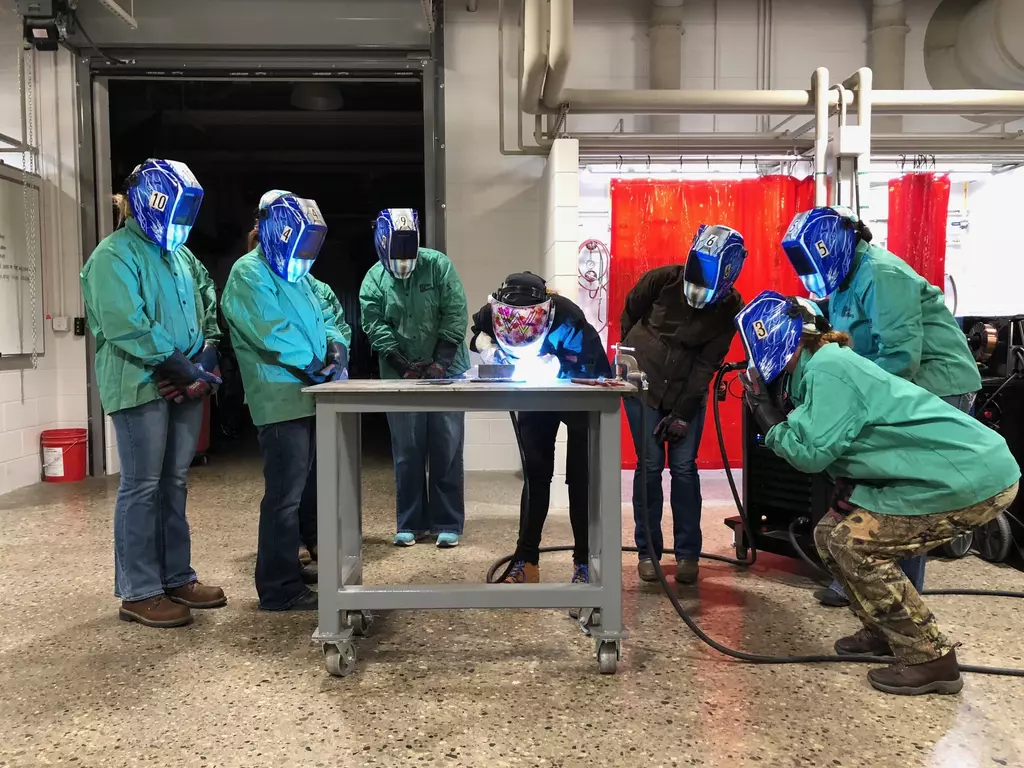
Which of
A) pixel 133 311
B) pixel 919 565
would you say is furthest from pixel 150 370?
pixel 919 565

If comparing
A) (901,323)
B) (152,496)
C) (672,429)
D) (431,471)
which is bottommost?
(431,471)

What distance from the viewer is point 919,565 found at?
7.49 feet

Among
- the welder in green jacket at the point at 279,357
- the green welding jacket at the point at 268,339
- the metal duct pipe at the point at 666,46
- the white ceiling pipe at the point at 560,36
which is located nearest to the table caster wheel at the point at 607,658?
the welder in green jacket at the point at 279,357

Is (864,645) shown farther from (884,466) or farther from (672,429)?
(672,429)

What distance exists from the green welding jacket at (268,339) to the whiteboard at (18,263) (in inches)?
109

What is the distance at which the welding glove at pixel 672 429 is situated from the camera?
2600 mm

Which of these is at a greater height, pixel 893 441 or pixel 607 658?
pixel 893 441

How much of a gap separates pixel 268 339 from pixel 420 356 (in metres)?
0.99

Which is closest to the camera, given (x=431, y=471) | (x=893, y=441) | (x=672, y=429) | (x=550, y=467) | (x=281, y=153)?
(x=893, y=441)

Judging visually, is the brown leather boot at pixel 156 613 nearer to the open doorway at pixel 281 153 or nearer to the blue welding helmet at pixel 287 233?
the blue welding helmet at pixel 287 233

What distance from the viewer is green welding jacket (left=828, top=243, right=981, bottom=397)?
2.24 metres

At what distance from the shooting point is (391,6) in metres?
4.54

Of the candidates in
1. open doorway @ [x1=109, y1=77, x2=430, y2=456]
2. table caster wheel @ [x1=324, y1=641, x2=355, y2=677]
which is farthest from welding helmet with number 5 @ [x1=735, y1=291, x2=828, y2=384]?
open doorway @ [x1=109, y1=77, x2=430, y2=456]

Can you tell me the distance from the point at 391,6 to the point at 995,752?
4.69 metres
